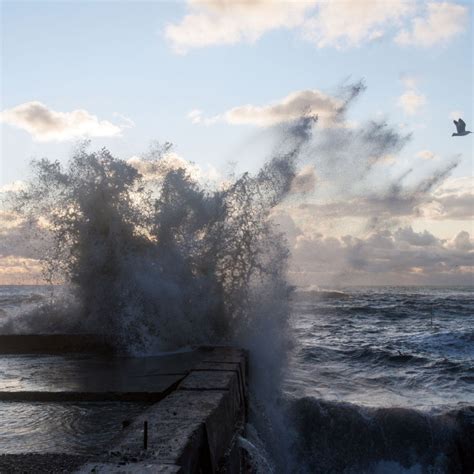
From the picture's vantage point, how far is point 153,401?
432 centimetres

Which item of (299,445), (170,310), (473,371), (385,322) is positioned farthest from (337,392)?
(385,322)

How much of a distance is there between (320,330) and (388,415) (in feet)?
32.2

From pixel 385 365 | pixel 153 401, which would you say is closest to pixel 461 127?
pixel 385 365

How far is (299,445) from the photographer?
6.06 meters

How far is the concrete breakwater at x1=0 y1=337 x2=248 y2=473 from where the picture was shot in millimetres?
2609

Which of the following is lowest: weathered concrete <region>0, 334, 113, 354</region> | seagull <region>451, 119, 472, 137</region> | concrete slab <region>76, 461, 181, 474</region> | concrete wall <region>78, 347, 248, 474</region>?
weathered concrete <region>0, 334, 113, 354</region>

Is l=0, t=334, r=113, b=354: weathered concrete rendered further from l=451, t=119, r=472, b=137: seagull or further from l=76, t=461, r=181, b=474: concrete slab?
l=451, t=119, r=472, b=137: seagull

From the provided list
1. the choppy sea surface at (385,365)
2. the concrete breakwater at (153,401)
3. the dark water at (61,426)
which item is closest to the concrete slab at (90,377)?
the concrete breakwater at (153,401)

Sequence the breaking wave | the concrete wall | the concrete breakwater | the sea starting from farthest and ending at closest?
the breaking wave → the sea → the concrete breakwater → the concrete wall

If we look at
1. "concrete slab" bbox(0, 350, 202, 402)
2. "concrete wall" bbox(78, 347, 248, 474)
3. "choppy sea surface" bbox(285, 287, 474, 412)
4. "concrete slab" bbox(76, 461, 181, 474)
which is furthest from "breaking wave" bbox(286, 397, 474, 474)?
"concrete slab" bbox(76, 461, 181, 474)

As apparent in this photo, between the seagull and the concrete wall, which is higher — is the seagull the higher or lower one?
the higher one

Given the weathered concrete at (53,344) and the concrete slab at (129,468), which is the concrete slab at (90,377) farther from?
the concrete slab at (129,468)

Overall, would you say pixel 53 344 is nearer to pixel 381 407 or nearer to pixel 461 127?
pixel 381 407

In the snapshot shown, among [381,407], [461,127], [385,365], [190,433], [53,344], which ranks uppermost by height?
[461,127]
